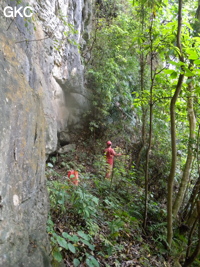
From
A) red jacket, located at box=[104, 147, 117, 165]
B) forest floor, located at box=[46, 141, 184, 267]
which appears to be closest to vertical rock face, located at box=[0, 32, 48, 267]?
forest floor, located at box=[46, 141, 184, 267]

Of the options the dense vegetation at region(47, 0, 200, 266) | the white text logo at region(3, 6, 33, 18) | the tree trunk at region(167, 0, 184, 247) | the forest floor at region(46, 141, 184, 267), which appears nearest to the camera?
the white text logo at region(3, 6, 33, 18)

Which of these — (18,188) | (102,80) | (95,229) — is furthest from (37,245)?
(102,80)

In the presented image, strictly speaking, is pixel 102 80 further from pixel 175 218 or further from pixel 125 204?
pixel 175 218

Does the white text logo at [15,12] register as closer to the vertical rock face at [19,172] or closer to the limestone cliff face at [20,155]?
the limestone cliff face at [20,155]

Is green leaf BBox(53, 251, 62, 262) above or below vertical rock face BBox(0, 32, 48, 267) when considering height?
below

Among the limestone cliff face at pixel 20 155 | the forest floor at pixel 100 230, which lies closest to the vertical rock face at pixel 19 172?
the limestone cliff face at pixel 20 155

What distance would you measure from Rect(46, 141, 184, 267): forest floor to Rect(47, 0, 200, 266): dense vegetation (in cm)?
2

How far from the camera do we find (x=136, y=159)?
9.25m

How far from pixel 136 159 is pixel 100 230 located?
527cm

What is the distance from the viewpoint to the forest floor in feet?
10.5

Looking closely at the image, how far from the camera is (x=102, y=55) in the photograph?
10.3 meters

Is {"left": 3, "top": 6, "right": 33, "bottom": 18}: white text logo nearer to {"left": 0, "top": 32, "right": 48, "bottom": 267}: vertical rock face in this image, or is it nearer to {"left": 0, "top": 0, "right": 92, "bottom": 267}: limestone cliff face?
{"left": 0, "top": 0, "right": 92, "bottom": 267}: limestone cliff face

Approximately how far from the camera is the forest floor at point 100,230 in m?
3.21

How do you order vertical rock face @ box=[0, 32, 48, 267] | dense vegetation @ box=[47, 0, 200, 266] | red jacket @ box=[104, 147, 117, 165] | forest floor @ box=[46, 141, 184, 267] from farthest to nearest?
red jacket @ box=[104, 147, 117, 165] < dense vegetation @ box=[47, 0, 200, 266] < forest floor @ box=[46, 141, 184, 267] < vertical rock face @ box=[0, 32, 48, 267]
